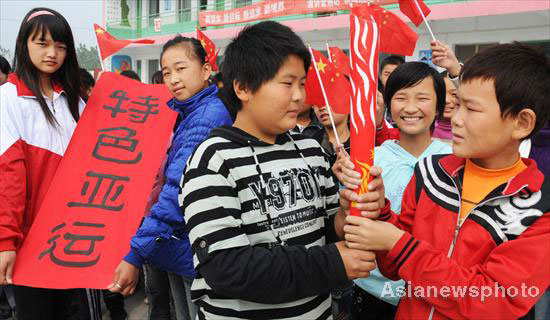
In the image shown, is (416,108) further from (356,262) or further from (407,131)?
(356,262)

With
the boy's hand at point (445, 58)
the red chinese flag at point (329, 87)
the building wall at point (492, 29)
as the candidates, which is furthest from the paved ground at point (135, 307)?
the building wall at point (492, 29)

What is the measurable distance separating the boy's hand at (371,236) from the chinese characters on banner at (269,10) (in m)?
8.41

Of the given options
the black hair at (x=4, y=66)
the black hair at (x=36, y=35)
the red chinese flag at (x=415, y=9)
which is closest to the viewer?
the black hair at (x=36, y=35)

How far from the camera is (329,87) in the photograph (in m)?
1.55

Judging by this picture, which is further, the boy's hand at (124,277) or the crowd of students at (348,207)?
the boy's hand at (124,277)

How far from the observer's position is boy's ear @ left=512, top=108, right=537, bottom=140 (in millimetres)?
1048

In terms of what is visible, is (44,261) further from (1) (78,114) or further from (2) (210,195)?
(2) (210,195)

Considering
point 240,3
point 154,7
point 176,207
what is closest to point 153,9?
point 154,7

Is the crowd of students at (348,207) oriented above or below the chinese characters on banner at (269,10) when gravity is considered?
below

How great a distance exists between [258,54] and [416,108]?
913 millimetres

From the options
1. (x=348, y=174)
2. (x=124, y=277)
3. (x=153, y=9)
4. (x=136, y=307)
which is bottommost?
(x=136, y=307)

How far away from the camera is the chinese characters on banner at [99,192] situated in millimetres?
1625

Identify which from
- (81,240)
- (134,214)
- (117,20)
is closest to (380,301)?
(134,214)

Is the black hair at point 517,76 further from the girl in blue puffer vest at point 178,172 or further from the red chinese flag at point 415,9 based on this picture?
the red chinese flag at point 415,9
